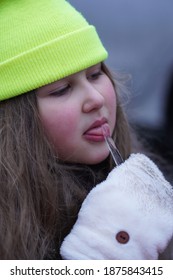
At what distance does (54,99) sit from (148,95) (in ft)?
5.22

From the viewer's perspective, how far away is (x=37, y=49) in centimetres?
178

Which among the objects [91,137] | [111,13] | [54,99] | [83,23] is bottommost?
[111,13]

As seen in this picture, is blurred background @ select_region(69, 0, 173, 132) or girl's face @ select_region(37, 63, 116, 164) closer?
girl's face @ select_region(37, 63, 116, 164)

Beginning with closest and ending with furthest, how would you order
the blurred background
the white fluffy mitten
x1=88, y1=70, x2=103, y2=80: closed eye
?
1. the white fluffy mitten
2. x1=88, y1=70, x2=103, y2=80: closed eye
3. the blurred background

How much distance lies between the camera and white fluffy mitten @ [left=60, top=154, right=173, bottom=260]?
164 cm

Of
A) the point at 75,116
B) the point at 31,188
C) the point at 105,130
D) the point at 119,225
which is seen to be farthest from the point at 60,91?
the point at 119,225

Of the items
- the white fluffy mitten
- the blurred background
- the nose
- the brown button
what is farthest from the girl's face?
the blurred background

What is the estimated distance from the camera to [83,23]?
1.92 m

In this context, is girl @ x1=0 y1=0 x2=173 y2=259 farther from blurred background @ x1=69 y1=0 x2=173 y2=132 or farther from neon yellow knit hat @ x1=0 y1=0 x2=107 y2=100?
blurred background @ x1=69 y1=0 x2=173 y2=132

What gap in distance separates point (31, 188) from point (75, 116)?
0.26 metres

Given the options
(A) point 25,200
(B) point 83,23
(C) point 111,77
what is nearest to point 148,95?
(C) point 111,77

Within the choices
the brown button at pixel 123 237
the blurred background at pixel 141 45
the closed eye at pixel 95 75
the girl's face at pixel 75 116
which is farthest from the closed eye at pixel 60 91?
the blurred background at pixel 141 45
